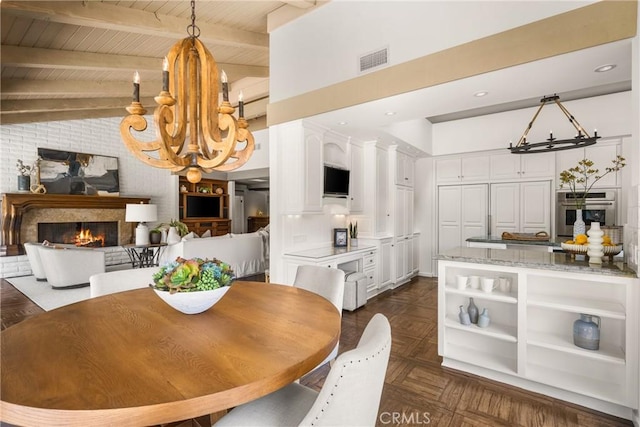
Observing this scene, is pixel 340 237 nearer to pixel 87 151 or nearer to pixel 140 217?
pixel 140 217

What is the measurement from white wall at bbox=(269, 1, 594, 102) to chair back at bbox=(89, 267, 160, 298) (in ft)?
8.23

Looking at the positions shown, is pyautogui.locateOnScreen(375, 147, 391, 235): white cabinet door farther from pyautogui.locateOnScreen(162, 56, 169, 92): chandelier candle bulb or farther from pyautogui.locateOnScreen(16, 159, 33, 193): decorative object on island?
pyautogui.locateOnScreen(16, 159, 33, 193): decorative object on island

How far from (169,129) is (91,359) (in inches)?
47.3

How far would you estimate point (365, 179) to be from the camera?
16.3ft

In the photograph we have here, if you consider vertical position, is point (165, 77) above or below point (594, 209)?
above

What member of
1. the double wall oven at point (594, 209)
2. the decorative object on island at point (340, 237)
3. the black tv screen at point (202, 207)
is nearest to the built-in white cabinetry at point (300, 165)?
the decorative object on island at point (340, 237)

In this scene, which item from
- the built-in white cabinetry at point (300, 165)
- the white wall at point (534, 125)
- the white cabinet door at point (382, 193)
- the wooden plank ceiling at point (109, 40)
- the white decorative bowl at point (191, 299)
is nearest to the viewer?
the white decorative bowl at point (191, 299)

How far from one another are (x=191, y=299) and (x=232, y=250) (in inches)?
173

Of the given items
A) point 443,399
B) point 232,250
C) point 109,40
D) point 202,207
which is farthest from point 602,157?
point 202,207

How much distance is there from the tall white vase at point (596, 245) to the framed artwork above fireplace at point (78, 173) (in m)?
8.07

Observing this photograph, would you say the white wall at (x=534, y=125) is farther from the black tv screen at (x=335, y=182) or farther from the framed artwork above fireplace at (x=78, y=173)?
the framed artwork above fireplace at (x=78, y=173)

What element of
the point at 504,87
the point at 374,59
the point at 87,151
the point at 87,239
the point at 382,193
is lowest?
the point at 87,239

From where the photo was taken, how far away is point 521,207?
204 inches

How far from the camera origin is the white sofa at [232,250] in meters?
5.09
